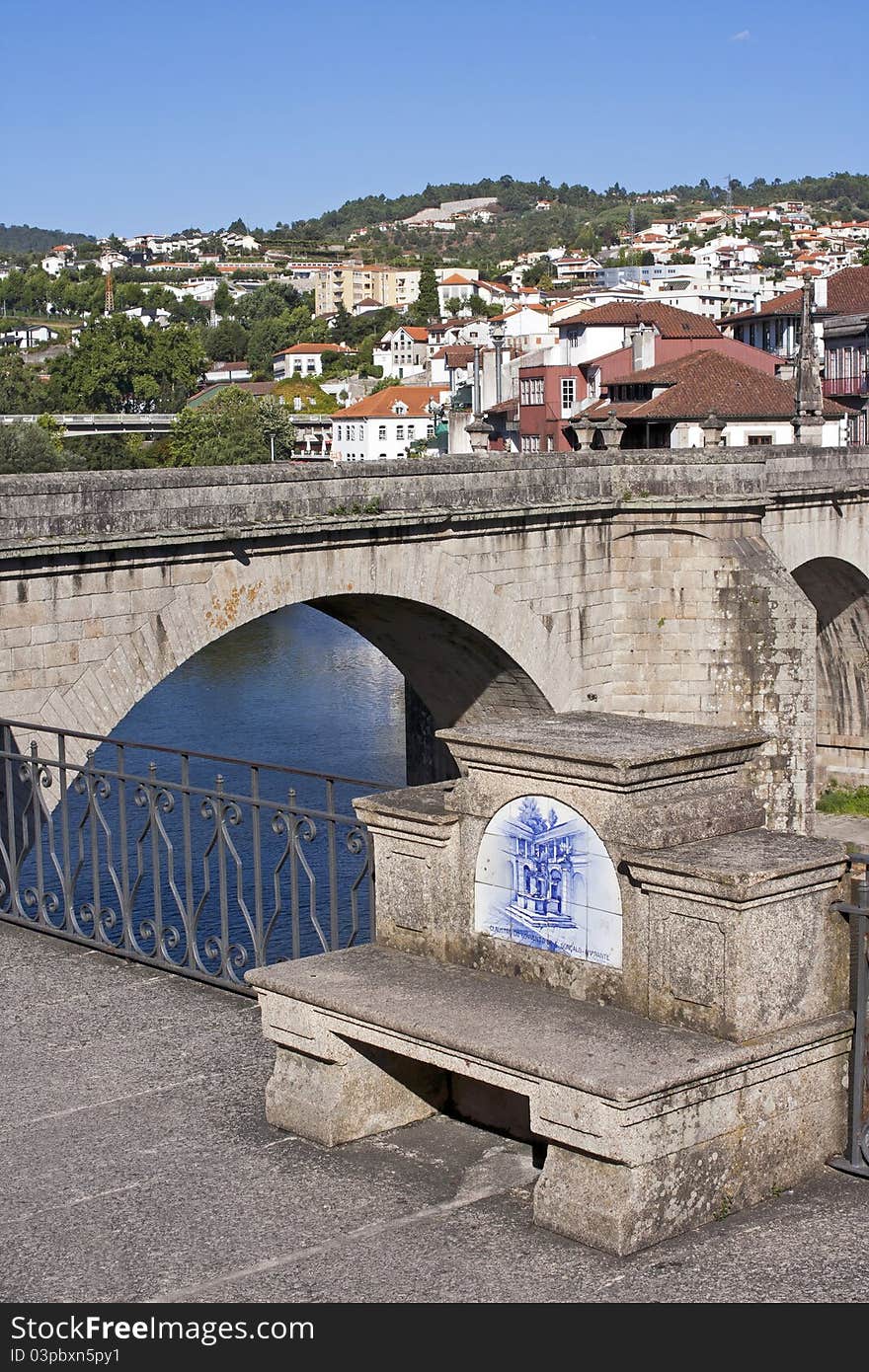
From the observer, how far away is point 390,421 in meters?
75.4

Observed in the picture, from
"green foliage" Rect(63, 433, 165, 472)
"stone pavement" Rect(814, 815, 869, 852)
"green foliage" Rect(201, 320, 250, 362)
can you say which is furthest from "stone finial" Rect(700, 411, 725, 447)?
"green foliage" Rect(201, 320, 250, 362)

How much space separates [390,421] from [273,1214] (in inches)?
2839

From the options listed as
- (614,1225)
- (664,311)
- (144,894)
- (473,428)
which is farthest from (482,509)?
(664,311)

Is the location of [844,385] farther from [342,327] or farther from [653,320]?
[342,327]

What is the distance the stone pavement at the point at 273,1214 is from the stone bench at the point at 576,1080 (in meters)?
0.08

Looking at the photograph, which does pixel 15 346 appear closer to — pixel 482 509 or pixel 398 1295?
pixel 482 509

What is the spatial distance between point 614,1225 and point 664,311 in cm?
5470

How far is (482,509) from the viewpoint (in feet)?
56.1

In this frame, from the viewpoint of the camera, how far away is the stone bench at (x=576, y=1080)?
13.3 ft

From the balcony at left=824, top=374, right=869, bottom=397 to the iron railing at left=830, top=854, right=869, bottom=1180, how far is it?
155ft

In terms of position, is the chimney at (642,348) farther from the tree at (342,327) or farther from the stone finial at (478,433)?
the tree at (342,327)

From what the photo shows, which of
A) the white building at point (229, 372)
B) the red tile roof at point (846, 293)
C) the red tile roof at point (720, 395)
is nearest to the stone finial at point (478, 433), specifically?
the red tile roof at point (720, 395)

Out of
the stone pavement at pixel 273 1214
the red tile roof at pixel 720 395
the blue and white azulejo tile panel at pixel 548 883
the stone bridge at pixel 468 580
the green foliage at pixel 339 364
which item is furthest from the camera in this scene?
the green foliage at pixel 339 364

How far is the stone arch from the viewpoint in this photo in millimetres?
27594
